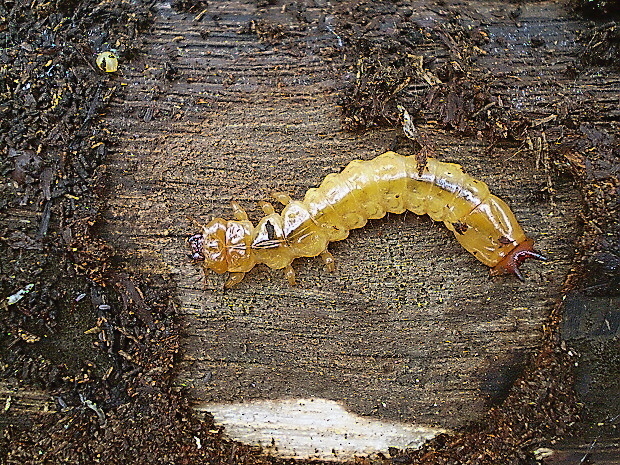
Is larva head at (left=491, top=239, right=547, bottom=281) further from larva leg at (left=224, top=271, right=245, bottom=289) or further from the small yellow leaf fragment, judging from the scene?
the small yellow leaf fragment

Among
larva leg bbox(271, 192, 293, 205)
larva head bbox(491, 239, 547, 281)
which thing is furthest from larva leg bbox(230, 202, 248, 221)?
larva head bbox(491, 239, 547, 281)

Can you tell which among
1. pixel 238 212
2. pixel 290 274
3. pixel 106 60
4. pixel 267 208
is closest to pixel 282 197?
pixel 267 208

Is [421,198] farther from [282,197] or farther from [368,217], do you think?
[282,197]

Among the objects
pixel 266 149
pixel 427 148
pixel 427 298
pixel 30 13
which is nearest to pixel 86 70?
pixel 30 13

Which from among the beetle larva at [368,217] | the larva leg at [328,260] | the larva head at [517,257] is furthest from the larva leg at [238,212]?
the larva head at [517,257]

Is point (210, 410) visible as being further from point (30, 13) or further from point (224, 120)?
point (30, 13)

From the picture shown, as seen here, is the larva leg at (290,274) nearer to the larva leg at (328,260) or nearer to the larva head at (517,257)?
the larva leg at (328,260)
